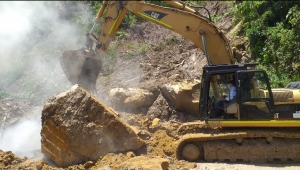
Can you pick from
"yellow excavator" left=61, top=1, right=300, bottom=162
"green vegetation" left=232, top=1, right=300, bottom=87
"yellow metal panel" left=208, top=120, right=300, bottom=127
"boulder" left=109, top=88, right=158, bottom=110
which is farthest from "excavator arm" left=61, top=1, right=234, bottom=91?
"green vegetation" left=232, top=1, right=300, bottom=87

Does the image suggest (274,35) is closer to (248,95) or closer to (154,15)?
(154,15)

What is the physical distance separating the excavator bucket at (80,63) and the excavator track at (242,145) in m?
3.28

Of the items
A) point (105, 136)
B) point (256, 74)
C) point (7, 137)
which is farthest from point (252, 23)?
point (7, 137)

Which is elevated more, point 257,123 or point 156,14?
point 156,14

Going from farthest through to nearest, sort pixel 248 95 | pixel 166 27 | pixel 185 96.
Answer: pixel 185 96
pixel 166 27
pixel 248 95

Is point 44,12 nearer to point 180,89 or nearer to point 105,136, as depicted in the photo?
point 180,89

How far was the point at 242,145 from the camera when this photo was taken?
7852 mm

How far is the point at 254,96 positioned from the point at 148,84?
4898 mm

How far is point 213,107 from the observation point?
26.0ft

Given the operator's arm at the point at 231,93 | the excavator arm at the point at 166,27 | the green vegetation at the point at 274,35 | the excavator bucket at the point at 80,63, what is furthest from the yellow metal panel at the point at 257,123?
the green vegetation at the point at 274,35

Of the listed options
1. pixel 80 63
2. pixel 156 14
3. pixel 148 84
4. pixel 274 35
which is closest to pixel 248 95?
pixel 156 14

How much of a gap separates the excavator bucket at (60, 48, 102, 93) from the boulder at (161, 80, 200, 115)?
214 cm

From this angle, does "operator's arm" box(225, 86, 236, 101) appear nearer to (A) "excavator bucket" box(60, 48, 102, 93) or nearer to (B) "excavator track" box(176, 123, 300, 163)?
(B) "excavator track" box(176, 123, 300, 163)

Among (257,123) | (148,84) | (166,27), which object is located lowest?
(257,123)
